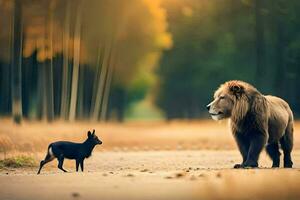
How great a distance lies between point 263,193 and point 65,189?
9.05 feet

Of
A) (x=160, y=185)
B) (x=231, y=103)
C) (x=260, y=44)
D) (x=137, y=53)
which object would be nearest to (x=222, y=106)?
(x=231, y=103)

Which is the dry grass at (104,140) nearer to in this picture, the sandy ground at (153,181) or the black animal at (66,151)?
the sandy ground at (153,181)

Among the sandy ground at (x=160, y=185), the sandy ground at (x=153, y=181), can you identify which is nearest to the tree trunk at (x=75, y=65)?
the sandy ground at (x=153, y=181)

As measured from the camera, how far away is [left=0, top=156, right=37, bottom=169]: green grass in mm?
16469

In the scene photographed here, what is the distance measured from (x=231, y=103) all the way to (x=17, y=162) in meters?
5.09

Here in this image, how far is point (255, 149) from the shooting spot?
14.2 meters

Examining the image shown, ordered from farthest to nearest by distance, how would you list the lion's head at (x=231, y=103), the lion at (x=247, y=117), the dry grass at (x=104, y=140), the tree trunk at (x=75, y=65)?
the tree trunk at (x=75, y=65) → the dry grass at (x=104, y=140) → the lion's head at (x=231, y=103) → the lion at (x=247, y=117)

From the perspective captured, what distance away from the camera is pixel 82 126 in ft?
107

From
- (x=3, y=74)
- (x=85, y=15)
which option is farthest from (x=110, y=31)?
(x=3, y=74)

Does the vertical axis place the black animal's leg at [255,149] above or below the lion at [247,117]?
below

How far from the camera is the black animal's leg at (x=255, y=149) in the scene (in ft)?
46.6

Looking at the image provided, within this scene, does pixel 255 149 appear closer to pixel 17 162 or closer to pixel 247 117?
pixel 247 117

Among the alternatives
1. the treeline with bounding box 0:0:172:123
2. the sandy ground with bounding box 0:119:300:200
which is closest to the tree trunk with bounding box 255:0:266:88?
the treeline with bounding box 0:0:172:123

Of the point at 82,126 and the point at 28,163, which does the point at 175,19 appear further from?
the point at 28,163
